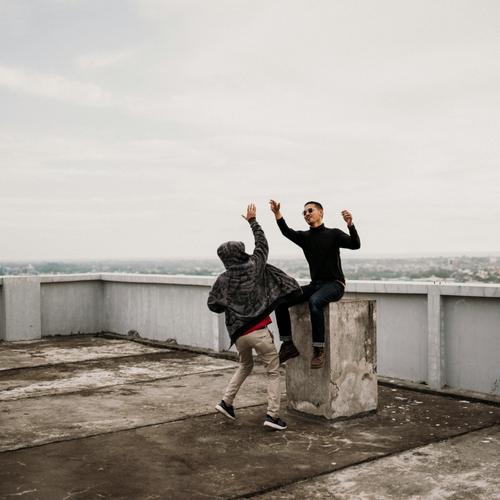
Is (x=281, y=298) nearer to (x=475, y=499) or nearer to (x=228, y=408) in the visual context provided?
(x=228, y=408)

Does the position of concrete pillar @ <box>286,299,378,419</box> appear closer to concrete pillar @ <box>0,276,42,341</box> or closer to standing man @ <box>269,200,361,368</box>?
standing man @ <box>269,200,361,368</box>

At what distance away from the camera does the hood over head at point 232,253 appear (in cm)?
615

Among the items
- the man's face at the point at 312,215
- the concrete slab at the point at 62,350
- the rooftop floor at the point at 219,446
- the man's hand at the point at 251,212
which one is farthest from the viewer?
the concrete slab at the point at 62,350

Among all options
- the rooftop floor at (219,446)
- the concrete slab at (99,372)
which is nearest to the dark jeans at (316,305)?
the rooftop floor at (219,446)

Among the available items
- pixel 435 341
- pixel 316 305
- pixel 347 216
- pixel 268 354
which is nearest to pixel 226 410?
pixel 268 354

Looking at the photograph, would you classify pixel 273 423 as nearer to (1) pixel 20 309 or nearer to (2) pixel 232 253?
(2) pixel 232 253

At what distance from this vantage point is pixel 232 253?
6152 mm

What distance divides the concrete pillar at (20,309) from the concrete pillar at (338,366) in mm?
8529

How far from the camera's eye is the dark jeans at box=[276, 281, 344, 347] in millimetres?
6453

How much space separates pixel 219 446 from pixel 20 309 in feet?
30.4

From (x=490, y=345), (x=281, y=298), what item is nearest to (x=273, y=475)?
(x=281, y=298)

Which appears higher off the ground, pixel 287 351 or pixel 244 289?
pixel 244 289

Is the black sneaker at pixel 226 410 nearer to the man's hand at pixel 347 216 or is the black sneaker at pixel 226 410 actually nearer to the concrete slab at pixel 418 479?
the concrete slab at pixel 418 479

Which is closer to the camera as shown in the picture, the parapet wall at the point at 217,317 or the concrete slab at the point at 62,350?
the parapet wall at the point at 217,317
